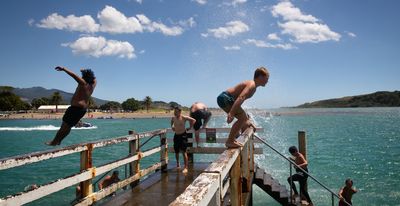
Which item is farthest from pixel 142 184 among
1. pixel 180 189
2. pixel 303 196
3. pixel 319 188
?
pixel 319 188

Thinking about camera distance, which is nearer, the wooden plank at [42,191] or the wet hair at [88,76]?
the wooden plank at [42,191]

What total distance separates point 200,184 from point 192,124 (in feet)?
26.3

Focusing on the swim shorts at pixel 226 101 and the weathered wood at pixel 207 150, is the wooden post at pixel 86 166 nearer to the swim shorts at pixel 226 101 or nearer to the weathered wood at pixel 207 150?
the swim shorts at pixel 226 101

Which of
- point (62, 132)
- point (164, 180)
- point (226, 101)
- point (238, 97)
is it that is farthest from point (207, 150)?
point (62, 132)

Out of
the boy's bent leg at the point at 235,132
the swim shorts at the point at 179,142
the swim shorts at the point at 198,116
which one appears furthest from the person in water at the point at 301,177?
the boy's bent leg at the point at 235,132

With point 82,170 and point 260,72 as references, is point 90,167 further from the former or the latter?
point 260,72

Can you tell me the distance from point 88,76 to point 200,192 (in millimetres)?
3913

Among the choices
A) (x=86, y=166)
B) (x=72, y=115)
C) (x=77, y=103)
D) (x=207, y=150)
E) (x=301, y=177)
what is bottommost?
(x=301, y=177)

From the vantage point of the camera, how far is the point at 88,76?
5.39m

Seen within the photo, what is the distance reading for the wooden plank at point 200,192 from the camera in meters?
1.83

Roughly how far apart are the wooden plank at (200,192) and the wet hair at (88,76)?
11.4 feet

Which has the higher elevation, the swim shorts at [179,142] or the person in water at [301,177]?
the swim shorts at [179,142]

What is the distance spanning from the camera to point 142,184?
7801 millimetres

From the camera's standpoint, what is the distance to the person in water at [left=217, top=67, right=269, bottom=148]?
5.04 metres
